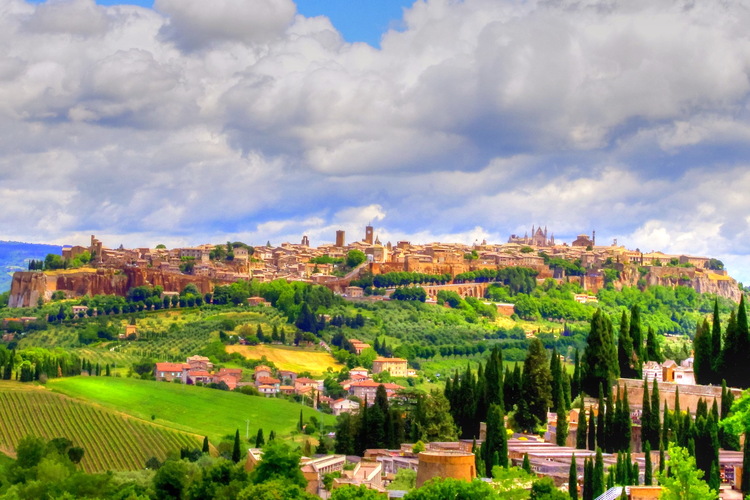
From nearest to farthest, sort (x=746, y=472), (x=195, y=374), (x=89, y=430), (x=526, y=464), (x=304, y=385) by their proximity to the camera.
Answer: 1. (x=746, y=472)
2. (x=526, y=464)
3. (x=89, y=430)
4. (x=304, y=385)
5. (x=195, y=374)

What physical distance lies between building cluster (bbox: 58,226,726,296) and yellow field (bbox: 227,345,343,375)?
81.6 feet

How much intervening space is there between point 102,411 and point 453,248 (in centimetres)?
8675

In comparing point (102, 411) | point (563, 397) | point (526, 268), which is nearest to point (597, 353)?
point (563, 397)

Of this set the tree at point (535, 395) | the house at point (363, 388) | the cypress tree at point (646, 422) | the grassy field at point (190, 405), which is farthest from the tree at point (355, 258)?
the cypress tree at point (646, 422)

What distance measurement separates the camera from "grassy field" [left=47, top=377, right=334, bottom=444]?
6775 centimetres

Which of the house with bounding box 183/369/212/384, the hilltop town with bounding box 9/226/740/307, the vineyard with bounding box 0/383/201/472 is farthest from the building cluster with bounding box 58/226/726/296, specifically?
the vineyard with bounding box 0/383/201/472

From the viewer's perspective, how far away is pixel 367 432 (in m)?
46.5

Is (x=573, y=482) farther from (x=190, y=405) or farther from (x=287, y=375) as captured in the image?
(x=287, y=375)

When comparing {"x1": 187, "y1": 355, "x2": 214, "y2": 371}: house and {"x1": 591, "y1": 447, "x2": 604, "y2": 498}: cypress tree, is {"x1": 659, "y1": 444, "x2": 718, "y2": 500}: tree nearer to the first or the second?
{"x1": 591, "y1": 447, "x2": 604, "y2": 498}: cypress tree

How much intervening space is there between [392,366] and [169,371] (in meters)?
15.7

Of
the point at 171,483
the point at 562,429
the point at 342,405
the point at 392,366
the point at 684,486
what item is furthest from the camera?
the point at 392,366

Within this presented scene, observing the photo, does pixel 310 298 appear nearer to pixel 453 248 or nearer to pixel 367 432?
pixel 453 248

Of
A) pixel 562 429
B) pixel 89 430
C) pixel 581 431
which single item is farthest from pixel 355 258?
pixel 581 431

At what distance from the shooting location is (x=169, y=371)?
8550 cm
